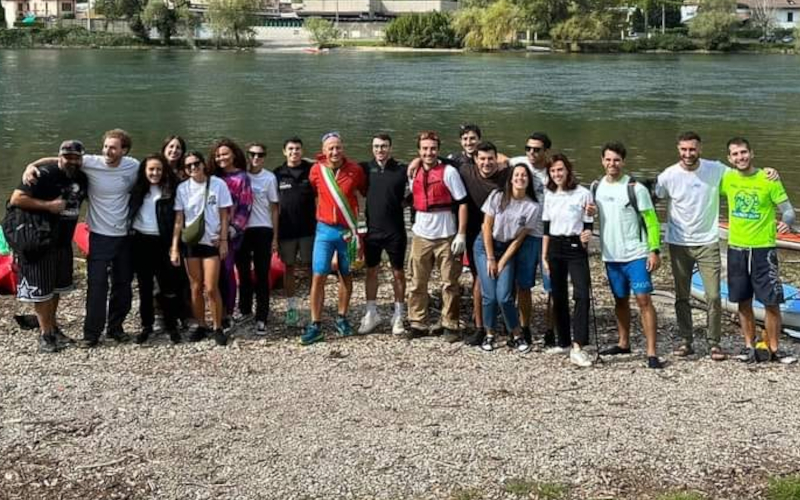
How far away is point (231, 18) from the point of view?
4732 inches

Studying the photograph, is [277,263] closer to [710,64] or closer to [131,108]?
[131,108]

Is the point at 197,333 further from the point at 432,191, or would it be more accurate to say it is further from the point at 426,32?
the point at 426,32

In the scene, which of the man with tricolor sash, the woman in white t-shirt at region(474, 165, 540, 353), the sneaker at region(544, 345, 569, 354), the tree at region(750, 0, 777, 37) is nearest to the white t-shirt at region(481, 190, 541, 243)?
the woman in white t-shirt at region(474, 165, 540, 353)

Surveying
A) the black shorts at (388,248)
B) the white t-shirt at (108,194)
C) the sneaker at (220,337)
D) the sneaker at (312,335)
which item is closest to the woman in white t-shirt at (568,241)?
the black shorts at (388,248)

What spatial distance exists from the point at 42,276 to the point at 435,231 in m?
3.30

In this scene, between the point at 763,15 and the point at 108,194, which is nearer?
the point at 108,194

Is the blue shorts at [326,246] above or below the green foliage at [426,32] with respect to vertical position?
below

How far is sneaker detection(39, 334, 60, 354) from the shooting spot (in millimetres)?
7531

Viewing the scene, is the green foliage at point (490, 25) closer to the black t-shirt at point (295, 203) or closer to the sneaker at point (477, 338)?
the black t-shirt at point (295, 203)

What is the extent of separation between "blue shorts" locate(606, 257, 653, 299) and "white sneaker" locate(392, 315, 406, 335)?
1954mm

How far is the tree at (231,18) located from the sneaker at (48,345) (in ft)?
385

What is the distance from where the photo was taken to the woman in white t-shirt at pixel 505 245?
738 centimetres

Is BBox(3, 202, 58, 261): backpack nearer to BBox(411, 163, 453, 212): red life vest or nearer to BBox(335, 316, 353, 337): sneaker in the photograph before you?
BBox(335, 316, 353, 337): sneaker

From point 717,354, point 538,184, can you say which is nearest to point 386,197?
point 538,184
